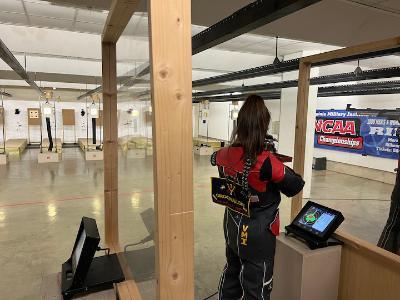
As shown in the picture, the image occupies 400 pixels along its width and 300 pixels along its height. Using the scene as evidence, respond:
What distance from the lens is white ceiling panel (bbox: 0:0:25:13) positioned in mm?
3248

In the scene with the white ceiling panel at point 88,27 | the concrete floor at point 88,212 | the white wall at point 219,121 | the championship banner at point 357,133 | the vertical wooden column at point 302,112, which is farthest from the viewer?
the white wall at point 219,121

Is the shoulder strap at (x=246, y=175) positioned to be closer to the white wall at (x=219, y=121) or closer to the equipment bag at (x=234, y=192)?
the equipment bag at (x=234, y=192)

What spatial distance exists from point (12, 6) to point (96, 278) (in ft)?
11.0

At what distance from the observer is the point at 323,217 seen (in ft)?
6.38

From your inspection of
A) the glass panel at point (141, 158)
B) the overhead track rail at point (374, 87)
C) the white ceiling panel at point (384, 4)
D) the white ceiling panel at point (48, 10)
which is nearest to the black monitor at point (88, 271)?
the glass panel at point (141, 158)

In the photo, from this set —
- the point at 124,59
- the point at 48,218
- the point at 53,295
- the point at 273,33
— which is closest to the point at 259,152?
the point at 124,59

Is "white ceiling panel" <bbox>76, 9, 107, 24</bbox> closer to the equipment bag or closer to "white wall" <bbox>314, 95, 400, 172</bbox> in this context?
the equipment bag

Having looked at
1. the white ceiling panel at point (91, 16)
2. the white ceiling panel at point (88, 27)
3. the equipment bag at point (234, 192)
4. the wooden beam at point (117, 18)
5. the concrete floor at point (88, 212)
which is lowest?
the concrete floor at point (88, 212)

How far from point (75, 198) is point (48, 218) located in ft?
3.63

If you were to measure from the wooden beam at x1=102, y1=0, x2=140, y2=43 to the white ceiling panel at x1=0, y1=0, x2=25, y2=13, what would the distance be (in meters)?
2.08

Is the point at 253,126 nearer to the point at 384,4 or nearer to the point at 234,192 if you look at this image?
the point at 234,192

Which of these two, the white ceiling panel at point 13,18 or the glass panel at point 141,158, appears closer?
the glass panel at point 141,158

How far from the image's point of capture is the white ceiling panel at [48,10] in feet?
11.0

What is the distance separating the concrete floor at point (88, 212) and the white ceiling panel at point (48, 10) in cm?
207
